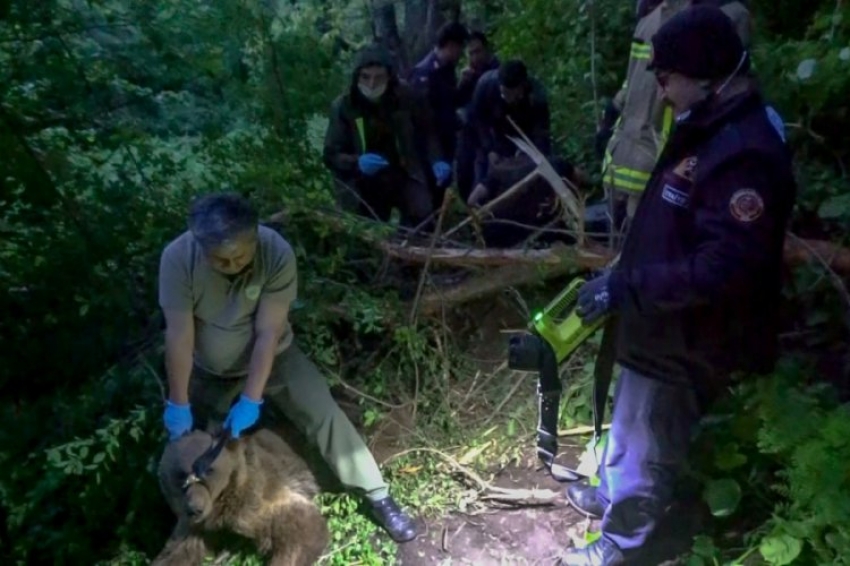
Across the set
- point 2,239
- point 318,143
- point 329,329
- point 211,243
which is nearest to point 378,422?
point 329,329

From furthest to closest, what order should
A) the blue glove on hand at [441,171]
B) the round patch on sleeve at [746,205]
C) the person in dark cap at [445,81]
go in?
1. the person in dark cap at [445,81]
2. the blue glove on hand at [441,171]
3. the round patch on sleeve at [746,205]

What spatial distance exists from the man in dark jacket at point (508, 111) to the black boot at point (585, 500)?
8.79 ft

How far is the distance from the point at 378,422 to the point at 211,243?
5.88 ft

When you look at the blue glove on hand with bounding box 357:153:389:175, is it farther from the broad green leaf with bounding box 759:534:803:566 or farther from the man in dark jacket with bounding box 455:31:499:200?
the broad green leaf with bounding box 759:534:803:566

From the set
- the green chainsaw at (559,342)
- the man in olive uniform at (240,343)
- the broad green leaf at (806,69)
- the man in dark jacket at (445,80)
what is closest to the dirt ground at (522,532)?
the man in olive uniform at (240,343)

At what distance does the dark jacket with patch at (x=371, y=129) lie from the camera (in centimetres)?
571

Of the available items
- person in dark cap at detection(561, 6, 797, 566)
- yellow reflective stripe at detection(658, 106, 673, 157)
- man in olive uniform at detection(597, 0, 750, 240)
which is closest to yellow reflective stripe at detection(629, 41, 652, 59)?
man in olive uniform at detection(597, 0, 750, 240)

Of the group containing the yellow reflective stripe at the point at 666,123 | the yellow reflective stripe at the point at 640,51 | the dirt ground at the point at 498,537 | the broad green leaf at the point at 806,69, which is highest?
the yellow reflective stripe at the point at 640,51

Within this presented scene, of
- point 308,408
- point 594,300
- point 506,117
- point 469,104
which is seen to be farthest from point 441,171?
point 594,300

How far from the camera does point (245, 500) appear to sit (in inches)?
141

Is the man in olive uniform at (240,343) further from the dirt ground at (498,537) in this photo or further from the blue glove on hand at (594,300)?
the blue glove on hand at (594,300)

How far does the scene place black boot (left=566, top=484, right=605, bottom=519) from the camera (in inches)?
150

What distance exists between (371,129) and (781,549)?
3809 mm

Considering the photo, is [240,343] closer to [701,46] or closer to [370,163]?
[701,46]
